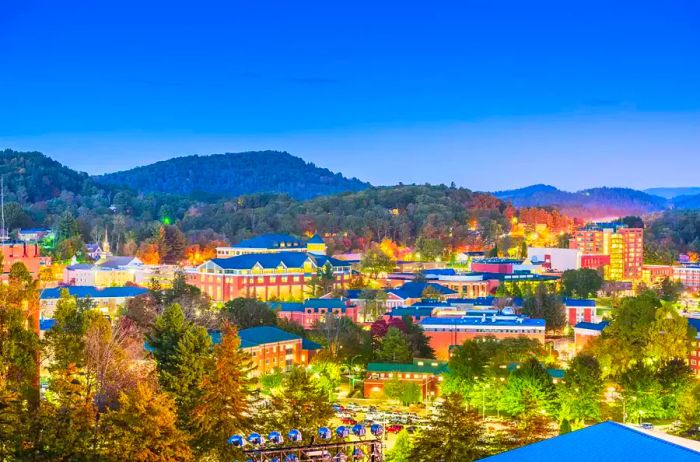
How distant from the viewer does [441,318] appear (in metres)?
47.4

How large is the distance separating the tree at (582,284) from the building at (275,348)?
2800 cm

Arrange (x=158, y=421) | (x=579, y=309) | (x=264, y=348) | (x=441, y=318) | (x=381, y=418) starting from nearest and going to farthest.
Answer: (x=158, y=421)
(x=381, y=418)
(x=264, y=348)
(x=441, y=318)
(x=579, y=309)

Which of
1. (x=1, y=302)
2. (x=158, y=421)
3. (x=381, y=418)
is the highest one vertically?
(x=1, y=302)

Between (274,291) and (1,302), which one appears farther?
(274,291)

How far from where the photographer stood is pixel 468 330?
4544 cm

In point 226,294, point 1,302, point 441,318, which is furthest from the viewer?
point 226,294

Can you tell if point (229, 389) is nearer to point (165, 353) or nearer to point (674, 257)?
point (165, 353)

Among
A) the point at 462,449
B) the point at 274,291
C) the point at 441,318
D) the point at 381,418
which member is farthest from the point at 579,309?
the point at 462,449

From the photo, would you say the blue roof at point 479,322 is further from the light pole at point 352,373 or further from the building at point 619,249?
the building at point 619,249

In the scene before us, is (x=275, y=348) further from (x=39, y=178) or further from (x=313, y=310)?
(x=39, y=178)

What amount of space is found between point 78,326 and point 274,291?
39.9 meters

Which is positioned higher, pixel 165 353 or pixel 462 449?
pixel 165 353

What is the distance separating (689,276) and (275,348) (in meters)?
49.0

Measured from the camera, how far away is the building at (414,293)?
192 feet
